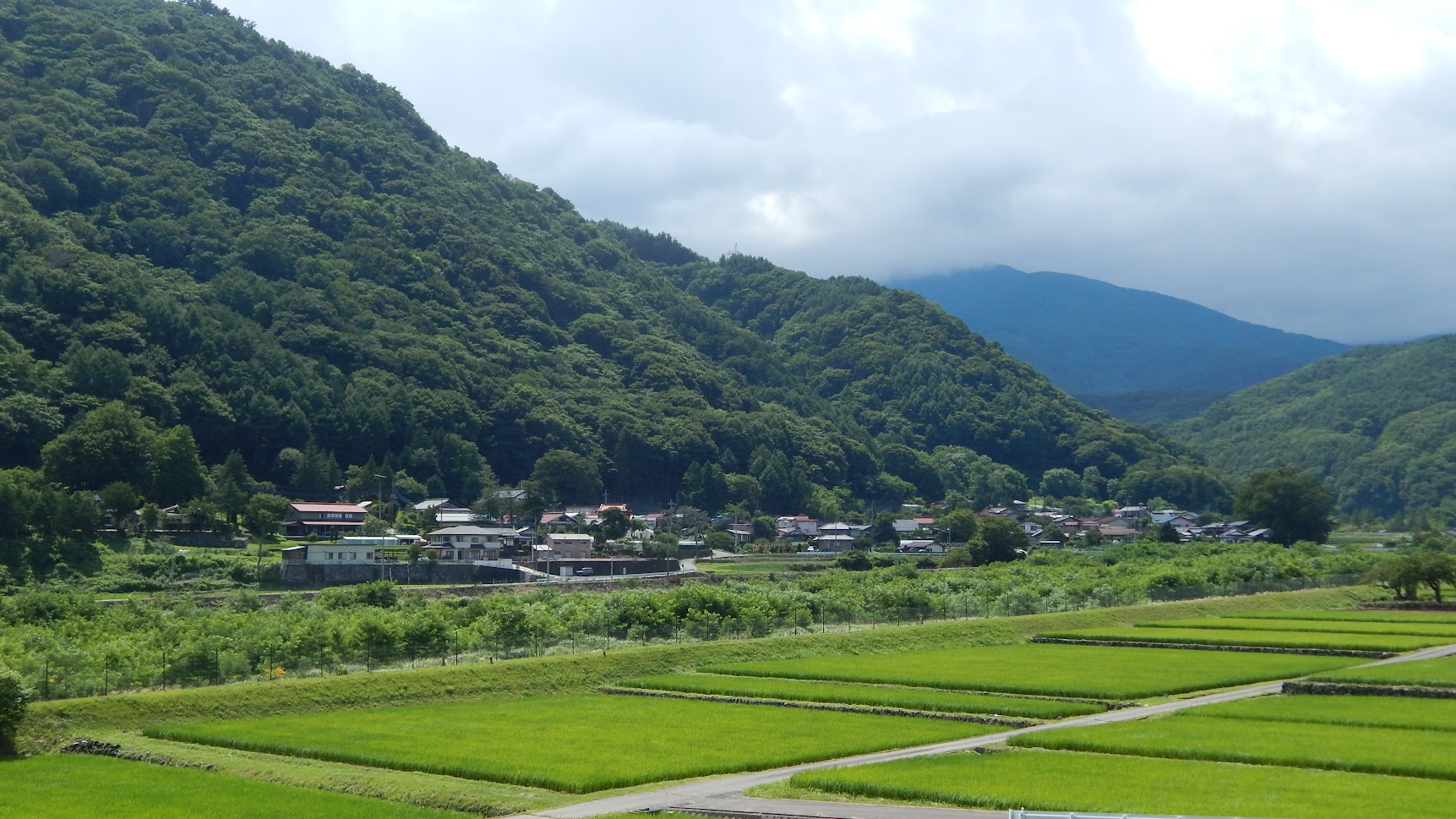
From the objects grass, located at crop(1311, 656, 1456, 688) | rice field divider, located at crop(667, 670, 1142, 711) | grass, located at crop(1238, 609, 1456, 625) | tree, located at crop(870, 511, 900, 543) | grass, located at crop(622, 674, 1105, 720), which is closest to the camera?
grass, located at crop(622, 674, 1105, 720)

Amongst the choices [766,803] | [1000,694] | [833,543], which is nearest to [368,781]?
[766,803]

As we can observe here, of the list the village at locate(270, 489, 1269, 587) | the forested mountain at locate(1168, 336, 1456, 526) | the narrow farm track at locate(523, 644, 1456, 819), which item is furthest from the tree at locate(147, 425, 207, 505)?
the forested mountain at locate(1168, 336, 1456, 526)

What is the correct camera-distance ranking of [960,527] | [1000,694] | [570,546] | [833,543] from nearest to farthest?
[1000,694] → [570,546] → [833,543] → [960,527]

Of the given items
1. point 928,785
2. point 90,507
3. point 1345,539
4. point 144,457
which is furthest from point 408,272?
point 928,785

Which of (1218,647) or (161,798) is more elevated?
(161,798)

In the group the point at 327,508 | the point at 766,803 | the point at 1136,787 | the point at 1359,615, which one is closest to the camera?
the point at 766,803

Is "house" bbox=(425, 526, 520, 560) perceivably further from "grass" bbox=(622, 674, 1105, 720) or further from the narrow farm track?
the narrow farm track

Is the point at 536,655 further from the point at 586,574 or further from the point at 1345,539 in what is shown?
the point at 1345,539

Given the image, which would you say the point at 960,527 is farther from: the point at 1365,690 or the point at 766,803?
the point at 766,803
